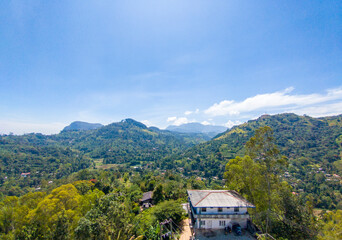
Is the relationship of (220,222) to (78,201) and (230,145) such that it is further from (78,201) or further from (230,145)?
(230,145)

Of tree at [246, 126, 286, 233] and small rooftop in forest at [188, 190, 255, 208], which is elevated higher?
tree at [246, 126, 286, 233]

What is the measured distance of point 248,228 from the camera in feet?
61.8

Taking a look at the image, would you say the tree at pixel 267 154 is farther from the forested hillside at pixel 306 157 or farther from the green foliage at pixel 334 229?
the forested hillside at pixel 306 157

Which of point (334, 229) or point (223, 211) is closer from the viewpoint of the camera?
point (334, 229)

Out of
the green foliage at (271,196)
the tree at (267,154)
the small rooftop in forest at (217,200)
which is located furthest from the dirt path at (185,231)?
the tree at (267,154)

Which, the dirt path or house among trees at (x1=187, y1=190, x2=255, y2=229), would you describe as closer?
house among trees at (x1=187, y1=190, x2=255, y2=229)

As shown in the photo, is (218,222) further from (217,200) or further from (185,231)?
(185,231)

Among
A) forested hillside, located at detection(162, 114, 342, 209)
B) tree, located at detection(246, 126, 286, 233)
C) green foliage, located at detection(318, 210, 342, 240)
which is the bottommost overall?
forested hillside, located at detection(162, 114, 342, 209)

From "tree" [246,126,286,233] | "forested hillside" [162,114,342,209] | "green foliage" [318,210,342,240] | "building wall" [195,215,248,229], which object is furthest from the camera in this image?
"forested hillside" [162,114,342,209]

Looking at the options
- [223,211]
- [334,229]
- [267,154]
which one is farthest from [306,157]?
[223,211]

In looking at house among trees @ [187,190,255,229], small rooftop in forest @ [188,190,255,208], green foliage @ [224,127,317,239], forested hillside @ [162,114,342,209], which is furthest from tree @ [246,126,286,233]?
forested hillside @ [162,114,342,209]

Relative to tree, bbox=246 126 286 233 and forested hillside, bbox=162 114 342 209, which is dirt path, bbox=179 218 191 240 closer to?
tree, bbox=246 126 286 233

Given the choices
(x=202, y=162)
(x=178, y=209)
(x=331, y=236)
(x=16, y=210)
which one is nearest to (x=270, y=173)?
(x=331, y=236)

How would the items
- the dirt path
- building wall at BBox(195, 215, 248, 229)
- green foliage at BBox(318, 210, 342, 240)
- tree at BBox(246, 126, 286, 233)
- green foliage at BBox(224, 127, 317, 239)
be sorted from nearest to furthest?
green foliage at BBox(318, 210, 342, 240) < tree at BBox(246, 126, 286, 233) < green foliage at BBox(224, 127, 317, 239) < building wall at BBox(195, 215, 248, 229) < the dirt path
